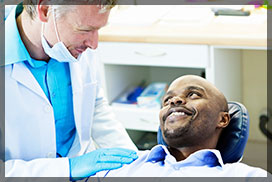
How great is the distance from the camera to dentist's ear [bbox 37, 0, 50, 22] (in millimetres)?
1751

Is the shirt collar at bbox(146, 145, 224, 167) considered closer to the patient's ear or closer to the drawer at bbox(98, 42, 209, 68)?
the patient's ear

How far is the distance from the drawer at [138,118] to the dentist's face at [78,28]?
98cm

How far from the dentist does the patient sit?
76 mm

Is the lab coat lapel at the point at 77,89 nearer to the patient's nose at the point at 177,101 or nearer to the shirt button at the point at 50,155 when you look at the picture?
the shirt button at the point at 50,155

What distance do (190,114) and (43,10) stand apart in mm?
637

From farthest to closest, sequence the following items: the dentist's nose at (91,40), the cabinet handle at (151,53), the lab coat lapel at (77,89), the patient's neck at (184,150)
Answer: the cabinet handle at (151,53), the lab coat lapel at (77,89), the patient's neck at (184,150), the dentist's nose at (91,40)

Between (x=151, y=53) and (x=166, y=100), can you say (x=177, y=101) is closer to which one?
(x=166, y=100)

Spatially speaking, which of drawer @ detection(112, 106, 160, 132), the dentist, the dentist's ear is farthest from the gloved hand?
drawer @ detection(112, 106, 160, 132)

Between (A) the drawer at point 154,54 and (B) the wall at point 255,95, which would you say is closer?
(A) the drawer at point 154,54

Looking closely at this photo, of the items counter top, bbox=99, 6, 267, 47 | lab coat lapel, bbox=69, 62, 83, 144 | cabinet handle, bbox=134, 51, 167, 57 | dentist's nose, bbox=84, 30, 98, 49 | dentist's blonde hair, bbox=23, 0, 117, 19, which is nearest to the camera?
dentist's blonde hair, bbox=23, 0, 117, 19

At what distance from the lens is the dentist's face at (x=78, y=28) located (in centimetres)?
173

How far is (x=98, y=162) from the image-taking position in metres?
1.84

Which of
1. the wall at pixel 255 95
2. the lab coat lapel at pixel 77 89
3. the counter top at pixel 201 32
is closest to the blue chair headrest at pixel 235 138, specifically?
the lab coat lapel at pixel 77 89

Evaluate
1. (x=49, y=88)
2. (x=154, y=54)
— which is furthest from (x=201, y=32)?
(x=49, y=88)
